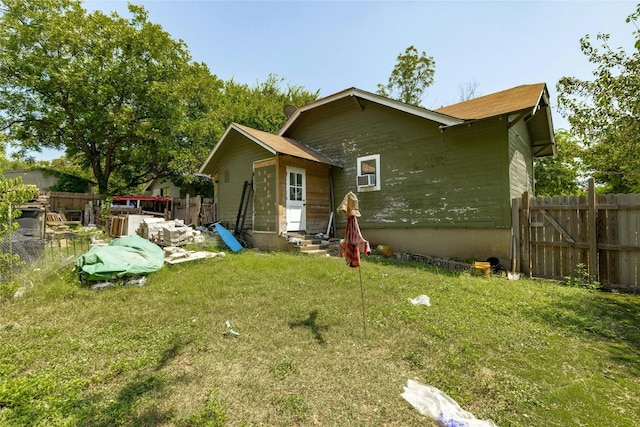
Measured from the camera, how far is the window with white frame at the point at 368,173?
9836 mm

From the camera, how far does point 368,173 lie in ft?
33.1

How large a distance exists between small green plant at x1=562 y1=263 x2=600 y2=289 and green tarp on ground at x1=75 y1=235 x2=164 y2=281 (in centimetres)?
923

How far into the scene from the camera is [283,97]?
26.5 meters

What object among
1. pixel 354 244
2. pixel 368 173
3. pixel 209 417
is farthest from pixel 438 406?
pixel 368 173

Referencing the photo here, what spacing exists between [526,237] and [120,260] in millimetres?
9397

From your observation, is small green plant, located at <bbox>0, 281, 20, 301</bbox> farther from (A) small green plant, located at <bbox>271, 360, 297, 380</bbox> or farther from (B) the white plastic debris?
(B) the white plastic debris

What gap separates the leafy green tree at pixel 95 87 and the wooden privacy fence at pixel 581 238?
1862 centimetres

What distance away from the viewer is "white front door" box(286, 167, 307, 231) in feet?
31.6

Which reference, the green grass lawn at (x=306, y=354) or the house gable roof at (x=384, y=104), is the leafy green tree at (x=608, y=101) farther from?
the green grass lawn at (x=306, y=354)

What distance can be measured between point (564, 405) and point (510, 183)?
658cm

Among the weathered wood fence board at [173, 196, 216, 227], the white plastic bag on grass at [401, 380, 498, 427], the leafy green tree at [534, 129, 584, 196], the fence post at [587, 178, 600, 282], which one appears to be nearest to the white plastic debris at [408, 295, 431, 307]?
the white plastic bag on grass at [401, 380, 498, 427]

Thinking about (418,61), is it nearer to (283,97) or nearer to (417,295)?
(283,97)

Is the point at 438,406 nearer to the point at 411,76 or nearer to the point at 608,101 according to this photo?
the point at 608,101

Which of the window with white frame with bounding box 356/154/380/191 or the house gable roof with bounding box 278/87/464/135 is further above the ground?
the house gable roof with bounding box 278/87/464/135
